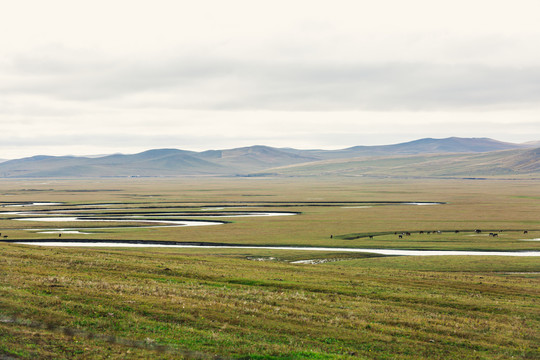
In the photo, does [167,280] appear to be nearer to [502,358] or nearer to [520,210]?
[502,358]

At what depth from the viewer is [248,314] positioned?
2436 centimetres

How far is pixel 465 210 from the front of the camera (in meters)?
123

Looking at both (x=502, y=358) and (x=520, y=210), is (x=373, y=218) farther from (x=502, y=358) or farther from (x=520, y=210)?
(x=502, y=358)

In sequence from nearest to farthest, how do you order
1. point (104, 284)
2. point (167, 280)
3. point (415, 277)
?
point (104, 284) < point (167, 280) < point (415, 277)

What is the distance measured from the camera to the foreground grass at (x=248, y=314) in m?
19.5

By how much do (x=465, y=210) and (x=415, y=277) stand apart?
88846 mm

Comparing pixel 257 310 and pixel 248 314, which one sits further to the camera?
pixel 257 310

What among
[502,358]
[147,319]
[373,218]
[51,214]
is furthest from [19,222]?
[502,358]

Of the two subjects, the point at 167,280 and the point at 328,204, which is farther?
the point at 328,204

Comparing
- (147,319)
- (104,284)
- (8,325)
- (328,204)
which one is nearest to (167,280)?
(104,284)

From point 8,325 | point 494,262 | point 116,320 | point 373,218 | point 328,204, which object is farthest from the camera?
point 328,204

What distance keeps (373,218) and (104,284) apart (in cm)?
8252

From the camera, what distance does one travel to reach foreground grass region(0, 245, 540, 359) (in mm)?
19500

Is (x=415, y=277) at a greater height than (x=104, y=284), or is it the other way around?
(x=104, y=284)
